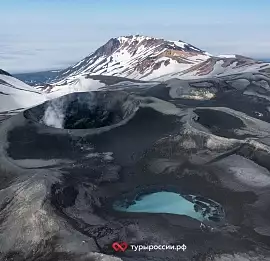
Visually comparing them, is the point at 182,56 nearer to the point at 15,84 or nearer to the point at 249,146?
the point at 15,84

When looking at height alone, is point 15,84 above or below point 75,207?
below

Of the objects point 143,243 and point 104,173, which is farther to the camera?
point 104,173

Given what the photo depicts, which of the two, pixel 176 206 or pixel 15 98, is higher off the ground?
pixel 176 206

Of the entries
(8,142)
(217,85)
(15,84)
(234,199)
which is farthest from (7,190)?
(15,84)

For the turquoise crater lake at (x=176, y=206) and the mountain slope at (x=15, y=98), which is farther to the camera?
the mountain slope at (x=15, y=98)

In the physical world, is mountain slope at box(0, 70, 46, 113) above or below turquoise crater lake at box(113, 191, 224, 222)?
below

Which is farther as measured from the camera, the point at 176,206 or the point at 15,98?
the point at 15,98

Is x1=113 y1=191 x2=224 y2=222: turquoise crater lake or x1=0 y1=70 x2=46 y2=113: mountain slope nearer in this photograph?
x1=113 y1=191 x2=224 y2=222: turquoise crater lake

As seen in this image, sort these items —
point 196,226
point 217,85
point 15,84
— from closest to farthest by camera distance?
point 196,226 → point 217,85 → point 15,84
